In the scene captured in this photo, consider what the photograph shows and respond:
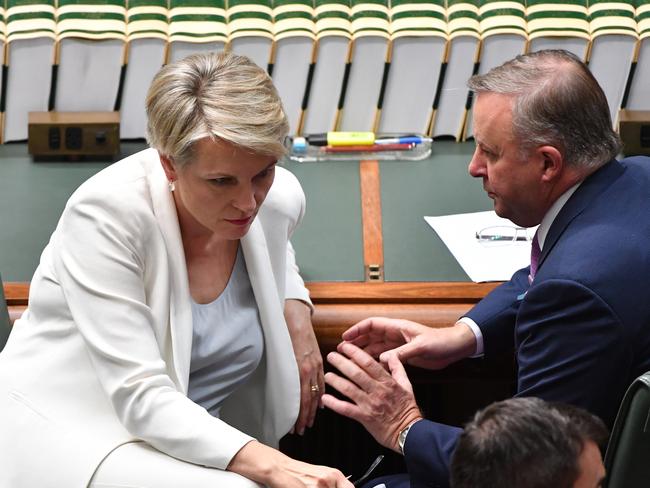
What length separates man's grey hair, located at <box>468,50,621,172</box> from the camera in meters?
1.81

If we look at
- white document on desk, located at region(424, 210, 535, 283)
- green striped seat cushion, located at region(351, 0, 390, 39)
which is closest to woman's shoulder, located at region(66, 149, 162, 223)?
white document on desk, located at region(424, 210, 535, 283)

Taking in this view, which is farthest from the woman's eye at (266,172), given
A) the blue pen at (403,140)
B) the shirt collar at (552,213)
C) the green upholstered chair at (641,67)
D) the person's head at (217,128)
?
the green upholstered chair at (641,67)

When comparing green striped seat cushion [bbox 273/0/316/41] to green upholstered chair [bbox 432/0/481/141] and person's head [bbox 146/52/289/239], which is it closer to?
green upholstered chair [bbox 432/0/481/141]

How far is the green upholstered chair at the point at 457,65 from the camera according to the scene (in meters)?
2.63

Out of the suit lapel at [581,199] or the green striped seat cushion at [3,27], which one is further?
the green striped seat cushion at [3,27]

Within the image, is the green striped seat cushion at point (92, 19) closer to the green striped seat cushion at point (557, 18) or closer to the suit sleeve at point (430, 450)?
the green striped seat cushion at point (557, 18)

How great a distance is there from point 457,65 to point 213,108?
105 cm

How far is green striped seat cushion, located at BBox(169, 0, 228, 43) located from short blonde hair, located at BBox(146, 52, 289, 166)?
85 cm

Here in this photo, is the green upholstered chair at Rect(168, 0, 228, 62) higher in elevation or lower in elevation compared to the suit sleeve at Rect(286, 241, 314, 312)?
→ higher

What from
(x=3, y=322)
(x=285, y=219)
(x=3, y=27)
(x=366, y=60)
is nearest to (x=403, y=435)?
(x=285, y=219)

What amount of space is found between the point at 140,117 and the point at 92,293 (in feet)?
3.24

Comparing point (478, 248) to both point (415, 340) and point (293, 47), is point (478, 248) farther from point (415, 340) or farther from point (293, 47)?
point (293, 47)

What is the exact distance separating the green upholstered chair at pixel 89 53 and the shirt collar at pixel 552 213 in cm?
114

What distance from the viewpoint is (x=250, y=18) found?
2.64 m
